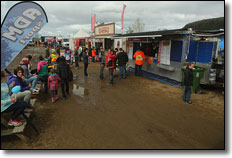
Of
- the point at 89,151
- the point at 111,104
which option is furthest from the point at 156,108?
the point at 89,151

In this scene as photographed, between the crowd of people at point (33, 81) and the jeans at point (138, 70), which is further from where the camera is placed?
the jeans at point (138, 70)

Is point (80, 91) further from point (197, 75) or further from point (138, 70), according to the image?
point (197, 75)

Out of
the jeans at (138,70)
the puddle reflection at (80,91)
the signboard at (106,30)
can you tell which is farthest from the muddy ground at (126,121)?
the signboard at (106,30)

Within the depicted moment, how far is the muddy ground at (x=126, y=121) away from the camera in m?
3.47

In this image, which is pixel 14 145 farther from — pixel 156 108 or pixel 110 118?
pixel 156 108

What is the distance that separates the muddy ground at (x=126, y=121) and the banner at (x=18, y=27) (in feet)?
6.37

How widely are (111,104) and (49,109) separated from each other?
2.09 meters

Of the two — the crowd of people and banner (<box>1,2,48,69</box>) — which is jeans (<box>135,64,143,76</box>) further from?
banner (<box>1,2,48,69</box>)

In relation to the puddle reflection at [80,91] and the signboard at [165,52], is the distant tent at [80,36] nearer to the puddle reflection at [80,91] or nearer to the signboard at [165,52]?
the signboard at [165,52]

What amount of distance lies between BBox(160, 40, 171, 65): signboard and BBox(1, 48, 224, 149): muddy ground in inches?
83.9

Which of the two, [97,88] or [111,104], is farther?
[97,88]

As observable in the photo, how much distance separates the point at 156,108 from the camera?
17.6 ft

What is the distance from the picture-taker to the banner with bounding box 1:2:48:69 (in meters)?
3.34

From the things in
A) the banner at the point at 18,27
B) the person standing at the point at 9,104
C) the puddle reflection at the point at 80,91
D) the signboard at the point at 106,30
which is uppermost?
the signboard at the point at 106,30
